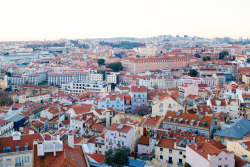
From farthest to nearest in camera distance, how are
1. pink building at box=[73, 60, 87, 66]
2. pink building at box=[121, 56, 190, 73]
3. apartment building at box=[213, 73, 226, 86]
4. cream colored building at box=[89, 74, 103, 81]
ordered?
pink building at box=[73, 60, 87, 66] → pink building at box=[121, 56, 190, 73] → cream colored building at box=[89, 74, 103, 81] → apartment building at box=[213, 73, 226, 86]

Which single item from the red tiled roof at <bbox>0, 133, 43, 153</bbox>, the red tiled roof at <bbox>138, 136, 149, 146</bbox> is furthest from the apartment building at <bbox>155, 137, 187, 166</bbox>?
the red tiled roof at <bbox>0, 133, 43, 153</bbox>

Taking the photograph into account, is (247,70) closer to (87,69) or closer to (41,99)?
(87,69)

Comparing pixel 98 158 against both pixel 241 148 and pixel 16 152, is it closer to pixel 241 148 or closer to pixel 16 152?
pixel 16 152

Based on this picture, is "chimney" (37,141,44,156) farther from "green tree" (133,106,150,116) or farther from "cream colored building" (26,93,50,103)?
"cream colored building" (26,93,50,103)

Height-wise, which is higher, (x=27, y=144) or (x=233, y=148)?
(x=27, y=144)

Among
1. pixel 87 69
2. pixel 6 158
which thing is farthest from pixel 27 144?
pixel 87 69

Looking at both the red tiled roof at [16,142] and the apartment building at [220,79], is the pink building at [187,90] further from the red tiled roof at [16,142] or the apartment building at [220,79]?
the red tiled roof at [16,142]

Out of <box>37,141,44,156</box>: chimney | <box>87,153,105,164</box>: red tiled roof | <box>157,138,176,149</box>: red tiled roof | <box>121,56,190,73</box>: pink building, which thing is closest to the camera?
<box>37,141,44,156</box>: chimney

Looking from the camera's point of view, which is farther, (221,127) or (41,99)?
(41,99)
